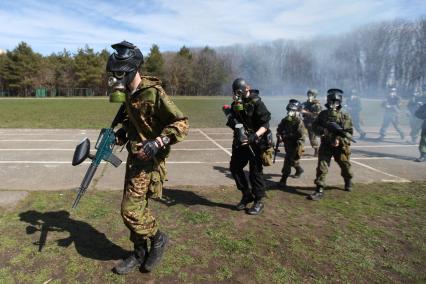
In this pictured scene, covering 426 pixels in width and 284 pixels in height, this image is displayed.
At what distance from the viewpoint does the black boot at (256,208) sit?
16.8ft

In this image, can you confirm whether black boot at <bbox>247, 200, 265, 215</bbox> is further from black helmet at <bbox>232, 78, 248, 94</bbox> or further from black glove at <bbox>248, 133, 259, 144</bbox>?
black helmet at <bbox>232, 78, 248, 94</bbox>

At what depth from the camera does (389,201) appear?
578cm

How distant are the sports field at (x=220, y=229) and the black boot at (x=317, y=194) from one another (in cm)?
18

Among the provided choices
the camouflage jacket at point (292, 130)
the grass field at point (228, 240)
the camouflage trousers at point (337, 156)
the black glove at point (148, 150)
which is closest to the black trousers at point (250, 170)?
the grass field at point (228, 240)

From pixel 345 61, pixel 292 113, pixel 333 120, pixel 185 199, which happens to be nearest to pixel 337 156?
pixel 333 120

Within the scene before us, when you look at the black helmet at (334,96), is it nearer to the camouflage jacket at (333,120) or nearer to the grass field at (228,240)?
the camouflage jacket at (333,120)

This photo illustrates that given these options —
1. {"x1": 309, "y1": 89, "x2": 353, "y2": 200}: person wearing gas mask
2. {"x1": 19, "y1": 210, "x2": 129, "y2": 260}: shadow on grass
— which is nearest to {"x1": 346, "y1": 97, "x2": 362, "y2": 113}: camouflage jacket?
{"x1": 309, "y1": 89, "x2": 353, "y2": 200}: person wearing gas mask

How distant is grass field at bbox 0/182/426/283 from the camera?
353cm

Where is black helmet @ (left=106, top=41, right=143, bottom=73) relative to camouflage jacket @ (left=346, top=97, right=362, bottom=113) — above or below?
above

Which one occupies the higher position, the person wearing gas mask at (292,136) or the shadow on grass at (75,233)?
the person wearing gas mask at (292,136)

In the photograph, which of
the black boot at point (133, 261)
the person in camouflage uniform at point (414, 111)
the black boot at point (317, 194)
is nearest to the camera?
the black boot at point (133, 261)

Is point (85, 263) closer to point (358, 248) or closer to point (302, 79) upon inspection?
point (358, 248)

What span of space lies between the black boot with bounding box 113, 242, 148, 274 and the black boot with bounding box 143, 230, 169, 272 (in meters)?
0.11

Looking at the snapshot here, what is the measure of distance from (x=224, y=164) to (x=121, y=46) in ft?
17.5
